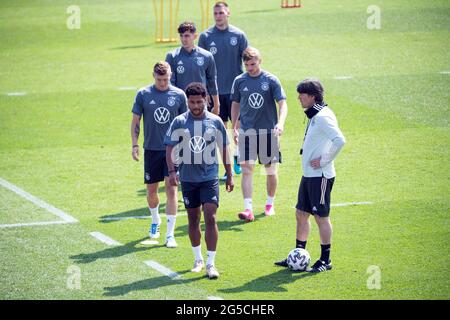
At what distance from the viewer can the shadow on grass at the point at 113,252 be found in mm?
12250

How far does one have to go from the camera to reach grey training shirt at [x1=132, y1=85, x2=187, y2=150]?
1280cm

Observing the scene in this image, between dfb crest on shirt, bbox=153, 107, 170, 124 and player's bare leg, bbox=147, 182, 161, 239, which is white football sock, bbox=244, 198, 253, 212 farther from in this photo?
dfb crest on shirt, bbox=153, 107, 170, 124

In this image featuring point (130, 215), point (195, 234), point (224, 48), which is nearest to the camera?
point (195, 234)

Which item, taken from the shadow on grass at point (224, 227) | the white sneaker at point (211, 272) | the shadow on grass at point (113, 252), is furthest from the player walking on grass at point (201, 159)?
the shadow on grass at point (224, 227)

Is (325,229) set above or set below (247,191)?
above

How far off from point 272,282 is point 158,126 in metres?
3.17

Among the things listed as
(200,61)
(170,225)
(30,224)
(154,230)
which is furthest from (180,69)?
(30,224)

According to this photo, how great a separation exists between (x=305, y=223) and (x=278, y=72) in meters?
14.4

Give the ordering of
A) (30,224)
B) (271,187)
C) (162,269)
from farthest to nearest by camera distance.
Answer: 1. (271,187)
2. (30,224)
3. (162,269)

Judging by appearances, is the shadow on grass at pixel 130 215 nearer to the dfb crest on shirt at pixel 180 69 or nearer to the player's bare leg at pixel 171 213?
Result: the player's bare leg at pixel 171 213

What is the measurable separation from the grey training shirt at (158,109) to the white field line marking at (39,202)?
2181mm

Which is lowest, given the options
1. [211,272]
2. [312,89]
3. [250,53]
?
[211,272]

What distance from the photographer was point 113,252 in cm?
1253

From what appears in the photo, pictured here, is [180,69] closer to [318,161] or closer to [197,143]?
[197,143]
